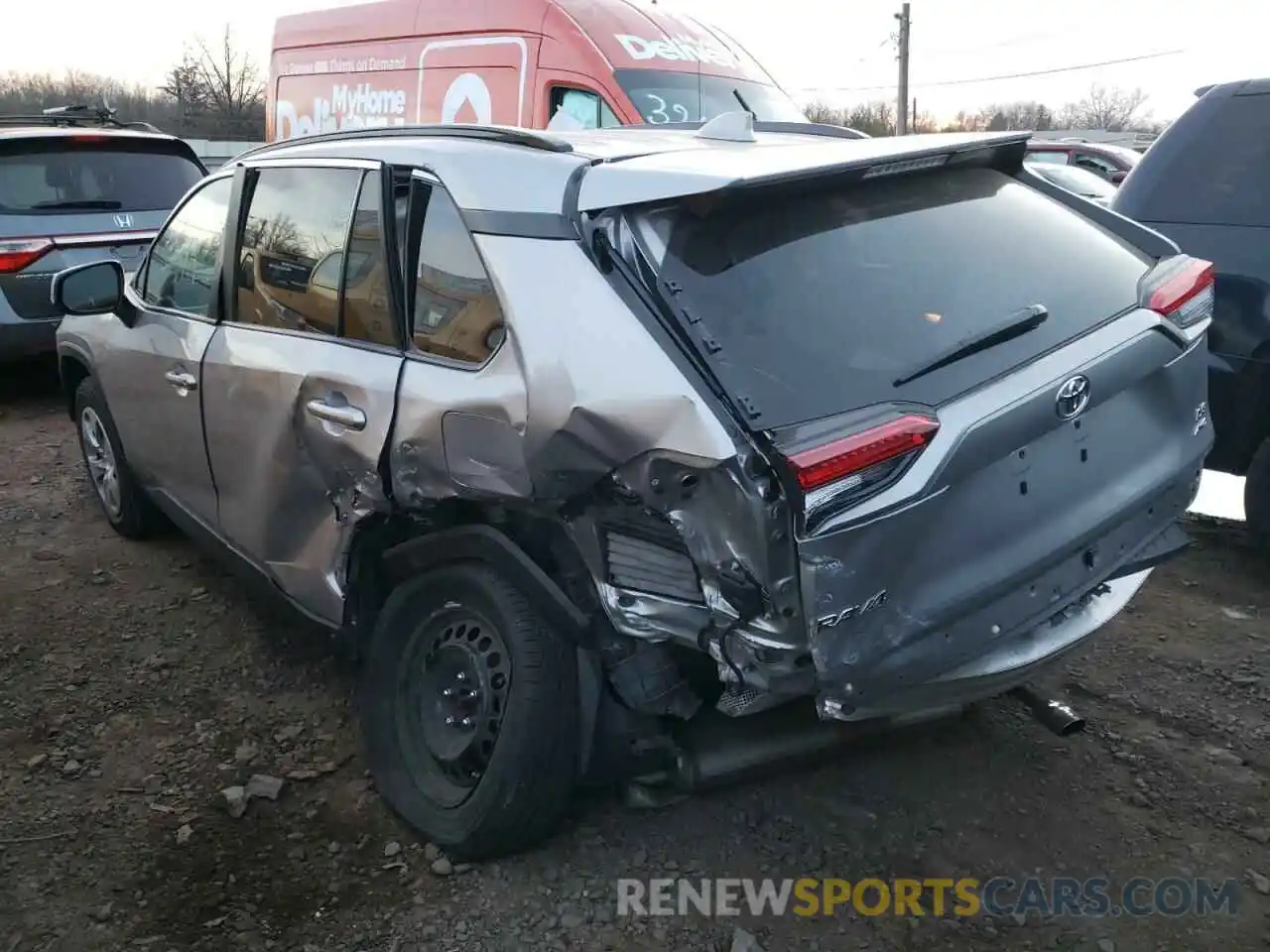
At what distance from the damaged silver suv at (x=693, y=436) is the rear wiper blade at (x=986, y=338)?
0.04 feet

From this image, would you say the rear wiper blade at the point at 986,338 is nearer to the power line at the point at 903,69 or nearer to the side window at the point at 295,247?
the side window at the point at 295,247

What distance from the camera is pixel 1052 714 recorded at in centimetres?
285

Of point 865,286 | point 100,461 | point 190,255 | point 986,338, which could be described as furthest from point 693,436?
point 100,461

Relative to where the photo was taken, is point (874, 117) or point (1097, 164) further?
point (874, 117)

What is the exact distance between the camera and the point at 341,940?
2.54 meters

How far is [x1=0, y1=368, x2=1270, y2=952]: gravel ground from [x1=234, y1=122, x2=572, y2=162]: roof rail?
1.71 m

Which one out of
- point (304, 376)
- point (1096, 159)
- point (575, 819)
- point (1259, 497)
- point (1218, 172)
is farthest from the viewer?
point (1096, 159)

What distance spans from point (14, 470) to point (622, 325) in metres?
5.17

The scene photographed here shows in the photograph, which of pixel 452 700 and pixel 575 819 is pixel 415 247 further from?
Answer: pixel 575 819

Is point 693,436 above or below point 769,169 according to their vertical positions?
below

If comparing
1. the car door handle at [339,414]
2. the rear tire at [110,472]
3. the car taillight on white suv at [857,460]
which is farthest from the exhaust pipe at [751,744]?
the rear tire at [110,472]

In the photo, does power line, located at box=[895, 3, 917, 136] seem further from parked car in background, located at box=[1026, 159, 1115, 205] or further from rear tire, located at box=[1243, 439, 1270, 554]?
rear tire, located at box=[1243, 439, 1270, 554]

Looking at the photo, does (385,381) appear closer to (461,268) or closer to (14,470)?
(461,268)

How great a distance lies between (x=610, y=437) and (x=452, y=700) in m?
0.97
